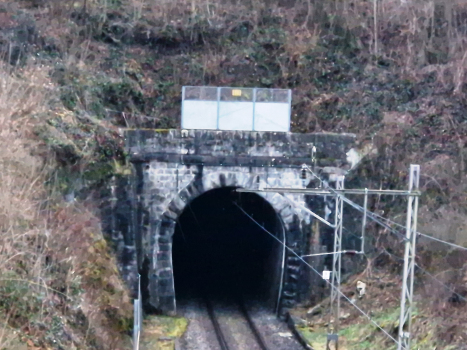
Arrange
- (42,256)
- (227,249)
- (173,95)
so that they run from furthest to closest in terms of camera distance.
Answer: (227,249)
(173,95)
(42,256)

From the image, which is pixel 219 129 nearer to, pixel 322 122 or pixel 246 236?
pixel 322 122

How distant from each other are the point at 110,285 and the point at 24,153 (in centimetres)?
391

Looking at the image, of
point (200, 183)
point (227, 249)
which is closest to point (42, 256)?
point (200, 183)

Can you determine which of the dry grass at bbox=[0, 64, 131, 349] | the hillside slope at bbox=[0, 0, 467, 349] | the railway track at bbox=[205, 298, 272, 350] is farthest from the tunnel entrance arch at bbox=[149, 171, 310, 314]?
the hillside slope at bbox=[0, 0, 467, 349]

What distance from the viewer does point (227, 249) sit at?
29.2m

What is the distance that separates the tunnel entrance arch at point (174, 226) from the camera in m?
19.1

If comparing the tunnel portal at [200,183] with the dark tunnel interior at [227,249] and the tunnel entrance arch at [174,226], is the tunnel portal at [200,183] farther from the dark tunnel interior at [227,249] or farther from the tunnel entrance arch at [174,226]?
the dark tunnel interior at [227,249]

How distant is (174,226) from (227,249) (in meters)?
10.2

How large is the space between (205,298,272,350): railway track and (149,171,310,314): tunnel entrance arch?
1304mm

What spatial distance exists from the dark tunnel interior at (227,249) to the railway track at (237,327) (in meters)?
1.08

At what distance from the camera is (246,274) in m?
25.4

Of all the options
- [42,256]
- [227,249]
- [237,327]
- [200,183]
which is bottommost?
[237,327]

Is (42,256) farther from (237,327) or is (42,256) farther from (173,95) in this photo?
(173,95)

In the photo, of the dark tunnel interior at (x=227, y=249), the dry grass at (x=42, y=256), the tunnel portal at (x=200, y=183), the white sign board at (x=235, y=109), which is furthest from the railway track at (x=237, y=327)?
the white sign board at (x=235, y=109)
